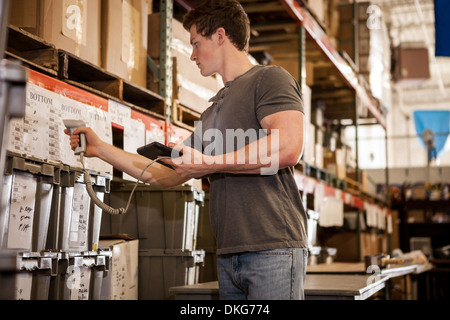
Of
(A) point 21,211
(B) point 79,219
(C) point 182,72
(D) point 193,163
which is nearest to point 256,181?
(D) point 193,163

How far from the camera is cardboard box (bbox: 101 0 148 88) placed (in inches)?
141

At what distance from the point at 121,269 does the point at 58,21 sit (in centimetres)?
146

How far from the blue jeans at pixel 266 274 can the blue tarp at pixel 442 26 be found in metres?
4.19

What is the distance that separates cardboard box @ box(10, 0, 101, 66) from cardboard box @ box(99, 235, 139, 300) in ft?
3.70

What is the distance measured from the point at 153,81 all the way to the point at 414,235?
9808 millimetres

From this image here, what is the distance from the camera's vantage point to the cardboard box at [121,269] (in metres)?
3.06

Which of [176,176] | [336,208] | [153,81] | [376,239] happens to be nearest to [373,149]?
[376,239]

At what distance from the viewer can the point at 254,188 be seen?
1.97 meters

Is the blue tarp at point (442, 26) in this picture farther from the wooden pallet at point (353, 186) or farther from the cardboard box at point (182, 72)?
the wooden pallet at point (353, 186)

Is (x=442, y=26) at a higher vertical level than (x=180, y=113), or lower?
higher

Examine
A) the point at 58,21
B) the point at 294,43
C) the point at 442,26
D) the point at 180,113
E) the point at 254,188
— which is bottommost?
the point at 254,188

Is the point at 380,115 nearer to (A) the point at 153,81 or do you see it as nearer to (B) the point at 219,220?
(A) the point at 153,81

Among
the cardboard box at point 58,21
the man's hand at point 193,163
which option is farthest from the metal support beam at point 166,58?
the man's hand at point 193,163

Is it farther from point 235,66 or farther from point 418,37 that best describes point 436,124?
point 235,66
